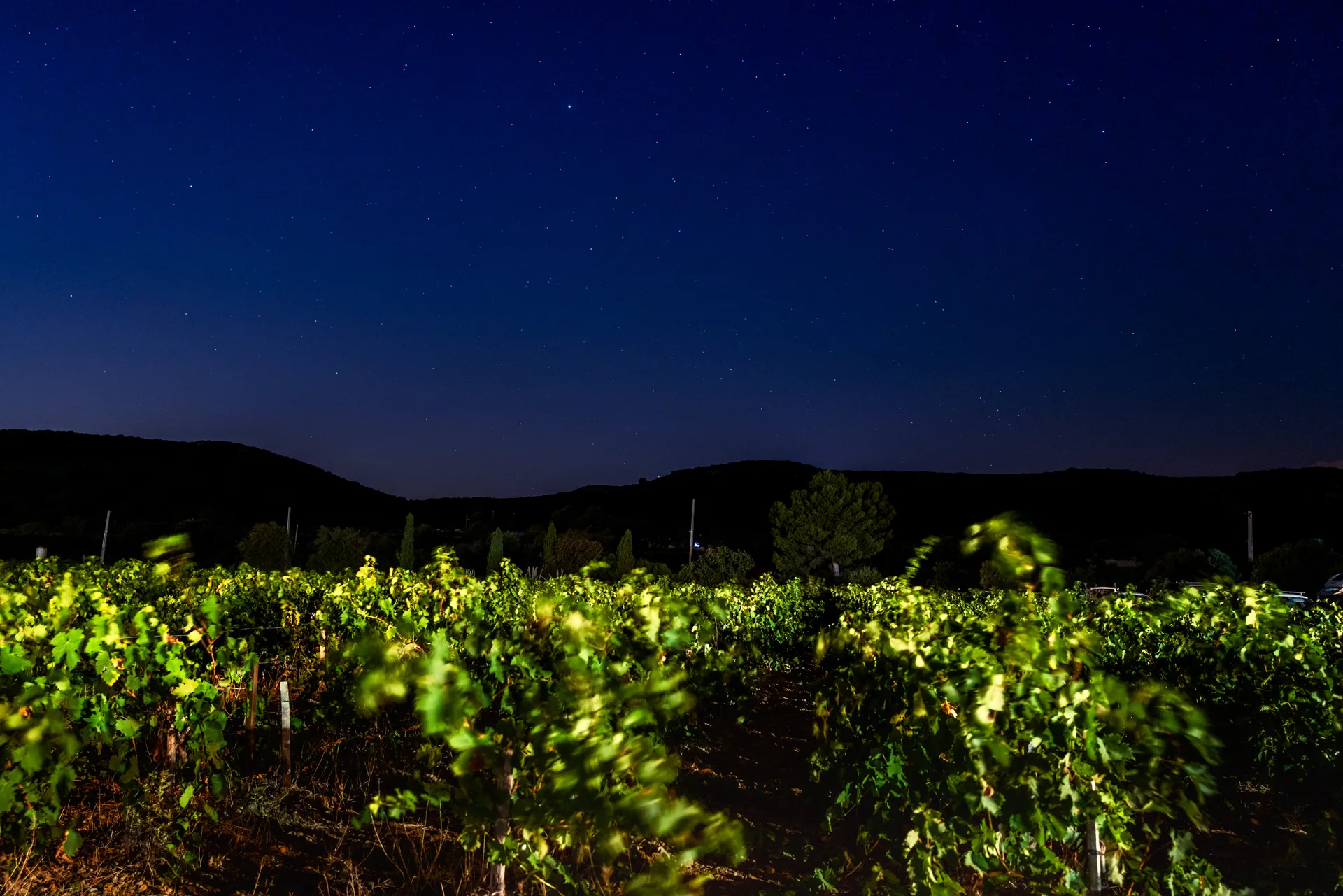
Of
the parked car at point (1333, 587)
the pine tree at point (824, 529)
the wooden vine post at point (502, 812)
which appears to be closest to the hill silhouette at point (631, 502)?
the pine tree at point (824, 529)

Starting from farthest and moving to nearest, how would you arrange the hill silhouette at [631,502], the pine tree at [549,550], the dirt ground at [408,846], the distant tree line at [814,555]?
the hill silhouette at [631,502], the pine tree at [549,550], the distant tree line at [814,555], the dirt ground at [408,846]

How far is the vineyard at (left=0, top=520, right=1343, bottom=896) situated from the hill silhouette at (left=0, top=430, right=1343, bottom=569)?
37.2m

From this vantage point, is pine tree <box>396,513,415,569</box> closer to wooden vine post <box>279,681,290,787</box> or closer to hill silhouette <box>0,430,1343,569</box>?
hill silhouette <box>0,430,1343,569</box>

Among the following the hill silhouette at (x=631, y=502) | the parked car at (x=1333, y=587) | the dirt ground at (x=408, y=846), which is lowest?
the dirt ground at (x=408, y=846)

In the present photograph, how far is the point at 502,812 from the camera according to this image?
2.58 metres

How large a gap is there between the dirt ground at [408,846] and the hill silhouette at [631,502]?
37197 mm

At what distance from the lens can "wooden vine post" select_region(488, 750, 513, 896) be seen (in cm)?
234

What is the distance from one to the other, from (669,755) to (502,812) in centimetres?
57

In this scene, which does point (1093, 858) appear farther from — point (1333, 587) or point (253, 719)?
point (1333, 587)

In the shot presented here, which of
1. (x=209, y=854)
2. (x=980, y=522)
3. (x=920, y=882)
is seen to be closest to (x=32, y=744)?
(x=209, y=854)

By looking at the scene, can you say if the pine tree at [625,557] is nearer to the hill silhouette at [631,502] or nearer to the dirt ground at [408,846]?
the hill silhouette at [631,502]

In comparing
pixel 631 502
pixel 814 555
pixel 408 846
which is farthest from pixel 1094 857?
pixel 631 502

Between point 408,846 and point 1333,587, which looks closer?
point 408,846

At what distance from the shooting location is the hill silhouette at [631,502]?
4956 centimetres
